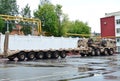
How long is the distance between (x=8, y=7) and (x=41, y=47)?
45.8 m

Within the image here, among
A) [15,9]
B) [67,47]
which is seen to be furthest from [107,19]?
[67,47]

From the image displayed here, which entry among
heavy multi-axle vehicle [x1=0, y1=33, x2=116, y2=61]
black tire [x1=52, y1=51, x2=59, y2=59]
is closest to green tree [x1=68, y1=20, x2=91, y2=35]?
heavy multi-axle vehicle [x1=0, y1=33, x2=116, y2=61]

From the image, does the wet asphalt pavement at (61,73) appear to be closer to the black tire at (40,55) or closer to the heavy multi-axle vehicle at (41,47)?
the heavy multi-axle vehicle at (41,47)

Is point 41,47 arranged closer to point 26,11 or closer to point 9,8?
point 9,8

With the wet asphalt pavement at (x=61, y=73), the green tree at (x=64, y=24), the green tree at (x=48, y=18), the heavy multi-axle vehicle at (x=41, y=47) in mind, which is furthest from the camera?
the green tree at (x=64, y=24)

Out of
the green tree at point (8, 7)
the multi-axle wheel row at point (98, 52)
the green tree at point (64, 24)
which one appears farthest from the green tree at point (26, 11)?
the multi-axle wheel row at point (98, 52)

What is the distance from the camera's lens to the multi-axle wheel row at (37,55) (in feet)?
132

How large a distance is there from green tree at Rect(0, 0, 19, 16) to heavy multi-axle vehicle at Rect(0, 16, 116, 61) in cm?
3555

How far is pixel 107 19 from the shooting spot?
86500 millimetres

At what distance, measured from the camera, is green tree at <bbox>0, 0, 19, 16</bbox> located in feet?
280

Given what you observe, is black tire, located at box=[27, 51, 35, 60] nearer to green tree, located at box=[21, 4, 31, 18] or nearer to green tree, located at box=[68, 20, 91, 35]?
green tree, located at box=[21, 4, 31, 18]

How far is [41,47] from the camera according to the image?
4347 centimetres

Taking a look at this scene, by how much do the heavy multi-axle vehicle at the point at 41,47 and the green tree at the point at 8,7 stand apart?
3555 centimetres

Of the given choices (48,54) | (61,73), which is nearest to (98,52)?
(48,54)
